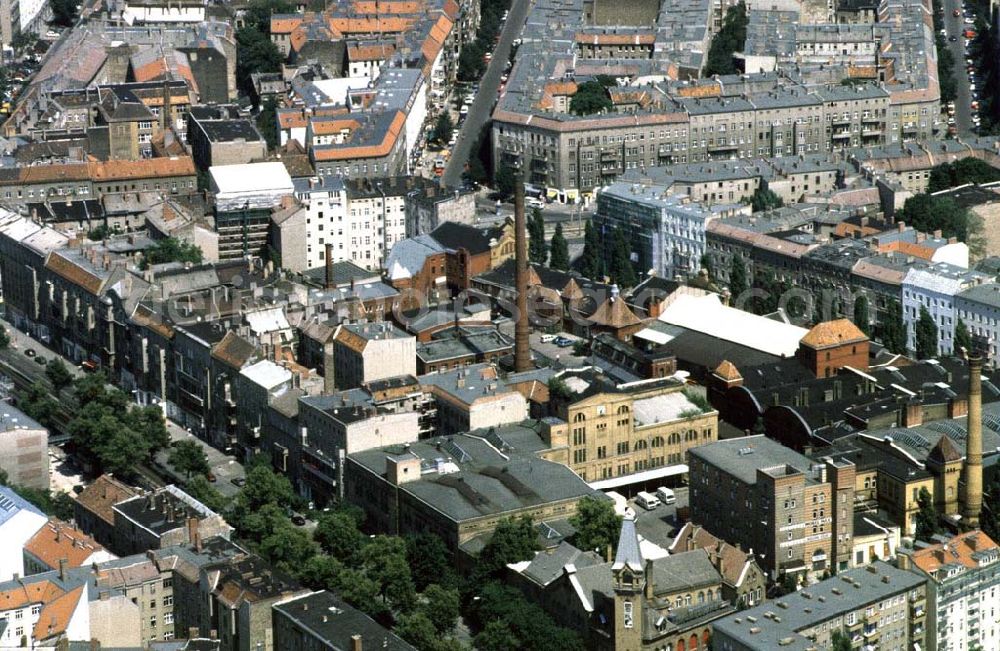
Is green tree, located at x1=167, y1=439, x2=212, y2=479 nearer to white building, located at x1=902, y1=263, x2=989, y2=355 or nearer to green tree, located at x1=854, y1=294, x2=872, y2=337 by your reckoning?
green tree, located at x1=854, y1=294, x2=872, y2=337

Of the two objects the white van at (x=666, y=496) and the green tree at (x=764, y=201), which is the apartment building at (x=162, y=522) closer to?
the white van at (x=666, y=496)

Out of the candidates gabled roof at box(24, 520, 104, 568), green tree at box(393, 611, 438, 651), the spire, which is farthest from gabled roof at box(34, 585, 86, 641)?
the spire

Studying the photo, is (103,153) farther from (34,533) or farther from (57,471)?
(34,533)

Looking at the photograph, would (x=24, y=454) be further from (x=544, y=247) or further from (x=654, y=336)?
(x=544, y=247)

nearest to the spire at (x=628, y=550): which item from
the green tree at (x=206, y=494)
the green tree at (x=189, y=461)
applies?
the green tree at (x=206, y=494)

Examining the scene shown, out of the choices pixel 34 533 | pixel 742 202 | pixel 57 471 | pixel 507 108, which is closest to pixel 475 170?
pixel 507 108

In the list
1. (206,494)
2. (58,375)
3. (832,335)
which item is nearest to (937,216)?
(832,335)
